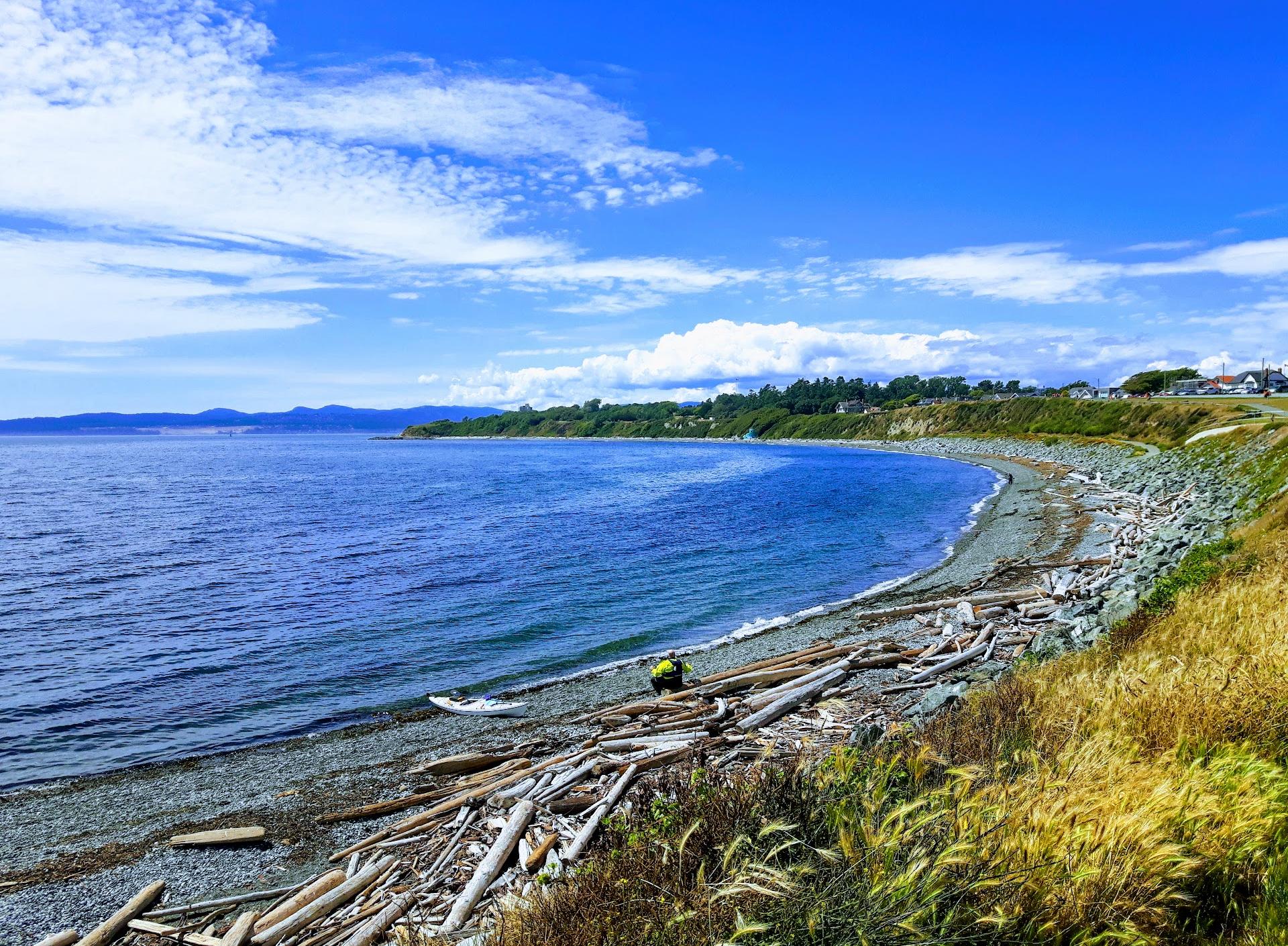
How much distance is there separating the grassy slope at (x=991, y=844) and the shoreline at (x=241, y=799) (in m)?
7.70

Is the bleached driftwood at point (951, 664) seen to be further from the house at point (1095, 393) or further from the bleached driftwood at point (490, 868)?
the house at point (1095, 393)

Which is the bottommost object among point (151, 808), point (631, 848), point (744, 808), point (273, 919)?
point (151, 808)

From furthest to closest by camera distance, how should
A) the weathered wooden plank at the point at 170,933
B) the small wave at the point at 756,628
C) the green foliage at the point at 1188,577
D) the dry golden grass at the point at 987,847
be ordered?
1. the small wave at the point at 756,628
2. the green foliage at the point at 1188,577
3. the weathered wooden plank at the point at 170,933
4. the dry golden grass at the point at 987,847

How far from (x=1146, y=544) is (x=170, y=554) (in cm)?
4646

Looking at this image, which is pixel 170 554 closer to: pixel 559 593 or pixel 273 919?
pixel 559 593

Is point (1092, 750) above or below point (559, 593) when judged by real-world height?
above

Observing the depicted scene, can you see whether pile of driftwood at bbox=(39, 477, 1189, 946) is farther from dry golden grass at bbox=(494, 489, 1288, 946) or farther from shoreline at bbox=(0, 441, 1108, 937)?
dry golden grass at bbox=(494, 489, 1288, 946)

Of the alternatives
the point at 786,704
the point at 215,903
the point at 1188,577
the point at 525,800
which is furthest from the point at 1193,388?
the point at 215,903

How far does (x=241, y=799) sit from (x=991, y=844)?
13.5m

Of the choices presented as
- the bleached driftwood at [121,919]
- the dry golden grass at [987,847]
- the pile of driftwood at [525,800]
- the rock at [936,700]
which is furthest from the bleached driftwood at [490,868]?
the rock at [936,700]

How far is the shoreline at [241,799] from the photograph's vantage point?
1049 centimetres

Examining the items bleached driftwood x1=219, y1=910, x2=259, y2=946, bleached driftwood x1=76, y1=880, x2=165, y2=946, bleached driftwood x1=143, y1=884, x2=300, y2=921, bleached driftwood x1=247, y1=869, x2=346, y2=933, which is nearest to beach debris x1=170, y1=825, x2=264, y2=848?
bleached driftwood x1=76, y1=880, x2=165, y2=946

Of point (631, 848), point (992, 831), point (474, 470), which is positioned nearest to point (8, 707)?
point (631, 848)

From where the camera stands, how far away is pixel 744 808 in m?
5.41
